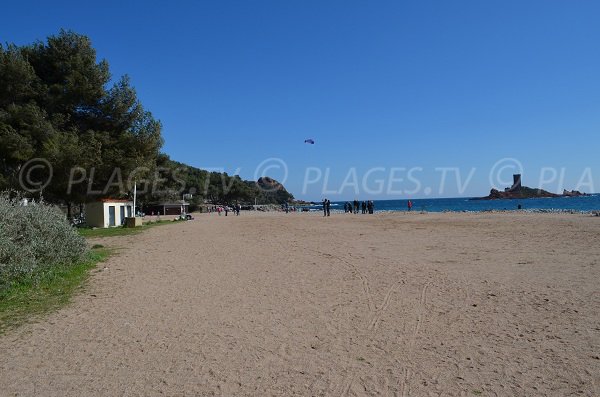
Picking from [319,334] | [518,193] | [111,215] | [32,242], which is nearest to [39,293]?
[32,242]

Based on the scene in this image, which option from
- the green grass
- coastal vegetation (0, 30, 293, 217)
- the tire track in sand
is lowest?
the tire track in sand

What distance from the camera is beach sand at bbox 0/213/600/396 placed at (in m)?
4.17

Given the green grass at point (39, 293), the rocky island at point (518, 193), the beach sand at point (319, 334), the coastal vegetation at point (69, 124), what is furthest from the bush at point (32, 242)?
the rocky island at point (518, 193)

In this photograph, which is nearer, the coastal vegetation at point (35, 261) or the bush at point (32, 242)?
the coastal vegetation at point (35, 261)

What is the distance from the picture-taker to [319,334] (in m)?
5.65

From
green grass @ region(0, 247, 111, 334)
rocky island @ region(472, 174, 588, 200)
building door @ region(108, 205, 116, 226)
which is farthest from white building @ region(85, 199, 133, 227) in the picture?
rocky island @ region(472, 174, 588, 200)

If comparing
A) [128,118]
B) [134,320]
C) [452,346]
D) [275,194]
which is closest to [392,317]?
[452,346]

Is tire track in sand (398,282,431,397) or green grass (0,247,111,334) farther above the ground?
green grass (0,247,111,334)

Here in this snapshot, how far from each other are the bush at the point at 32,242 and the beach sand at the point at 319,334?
3.27 feet

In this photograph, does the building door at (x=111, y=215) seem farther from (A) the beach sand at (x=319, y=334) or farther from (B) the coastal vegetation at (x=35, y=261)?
(A) the beach sand at (x=319, y=334)

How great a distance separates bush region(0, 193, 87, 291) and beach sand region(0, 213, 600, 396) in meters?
1.00

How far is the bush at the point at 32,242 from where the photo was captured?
776cm

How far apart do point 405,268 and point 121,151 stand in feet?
53.9

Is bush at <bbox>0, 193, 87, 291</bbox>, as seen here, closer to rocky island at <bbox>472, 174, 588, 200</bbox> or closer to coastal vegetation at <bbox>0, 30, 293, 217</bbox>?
coastal vegetation at <bbox>0, 30, 293, 217</bbox>
